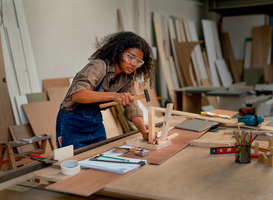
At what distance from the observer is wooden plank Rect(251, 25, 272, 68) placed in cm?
809

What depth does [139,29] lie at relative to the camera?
220 inches

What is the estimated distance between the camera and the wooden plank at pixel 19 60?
3.51 metres

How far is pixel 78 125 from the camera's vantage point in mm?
1945

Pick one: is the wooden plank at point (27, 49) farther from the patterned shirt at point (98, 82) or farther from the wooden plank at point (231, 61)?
the wooden plank at point (231, 61)

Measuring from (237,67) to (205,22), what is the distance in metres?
1.88

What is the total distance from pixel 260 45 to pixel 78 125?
24.9ft

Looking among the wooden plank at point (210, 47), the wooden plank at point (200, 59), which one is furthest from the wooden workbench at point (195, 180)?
the wooden plank at point (210, 47)

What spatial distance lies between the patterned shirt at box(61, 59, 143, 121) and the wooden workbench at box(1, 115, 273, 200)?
0.54 meters

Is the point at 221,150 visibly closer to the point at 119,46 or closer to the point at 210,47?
the point at 119,46

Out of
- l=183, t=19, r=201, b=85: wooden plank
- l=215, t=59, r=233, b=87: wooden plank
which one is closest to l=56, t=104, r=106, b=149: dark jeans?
l=183, t=19, r=201, b=85: wooden plank

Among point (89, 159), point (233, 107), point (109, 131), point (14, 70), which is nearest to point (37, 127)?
point (14, 70)

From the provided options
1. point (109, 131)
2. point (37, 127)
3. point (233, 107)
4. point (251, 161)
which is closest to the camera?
point (251, 161)

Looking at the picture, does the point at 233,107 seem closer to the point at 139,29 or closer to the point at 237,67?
the point at 139,29

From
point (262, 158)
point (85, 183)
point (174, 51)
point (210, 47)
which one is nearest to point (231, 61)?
point (210, 47)
